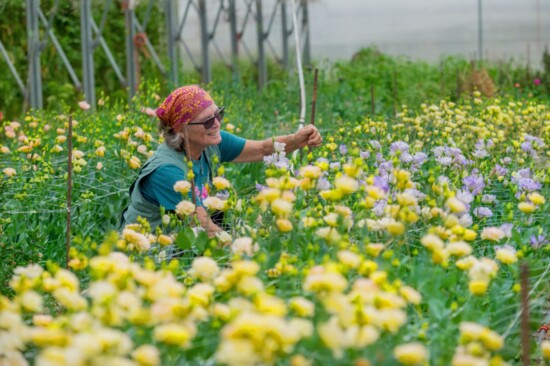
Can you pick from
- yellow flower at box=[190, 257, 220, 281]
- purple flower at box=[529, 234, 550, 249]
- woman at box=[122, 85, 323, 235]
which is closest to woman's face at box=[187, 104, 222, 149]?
woman at box=[122, 85, 323, 235]

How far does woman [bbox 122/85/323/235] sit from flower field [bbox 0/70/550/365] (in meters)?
0.19

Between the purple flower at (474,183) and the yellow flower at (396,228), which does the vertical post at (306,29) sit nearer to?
the purple flower at (474,183)

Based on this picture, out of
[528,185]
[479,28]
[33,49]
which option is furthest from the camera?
[479,28]

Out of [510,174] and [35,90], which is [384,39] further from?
[510,174]

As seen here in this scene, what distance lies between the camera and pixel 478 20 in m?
14.6

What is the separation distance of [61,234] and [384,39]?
37.5 ft

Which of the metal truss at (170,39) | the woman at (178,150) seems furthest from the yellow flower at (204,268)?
the metal truss at (170,39)

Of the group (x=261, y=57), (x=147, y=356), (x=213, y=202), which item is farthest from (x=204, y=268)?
(x=261, y=57)

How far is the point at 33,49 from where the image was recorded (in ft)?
21.6

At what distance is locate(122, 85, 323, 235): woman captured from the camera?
11.1 feet

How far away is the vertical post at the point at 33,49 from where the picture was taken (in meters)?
6.68

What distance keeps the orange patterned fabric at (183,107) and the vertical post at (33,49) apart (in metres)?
3.19

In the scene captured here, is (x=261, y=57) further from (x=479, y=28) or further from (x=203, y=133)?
(x=203, y=133)

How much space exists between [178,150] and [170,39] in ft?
16.9
